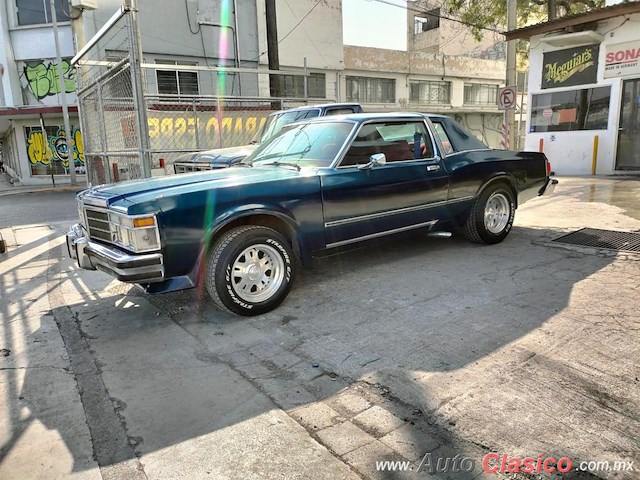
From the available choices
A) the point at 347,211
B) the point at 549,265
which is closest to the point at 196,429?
the point at 347,211

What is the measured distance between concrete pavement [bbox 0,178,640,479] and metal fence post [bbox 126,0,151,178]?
2674mm

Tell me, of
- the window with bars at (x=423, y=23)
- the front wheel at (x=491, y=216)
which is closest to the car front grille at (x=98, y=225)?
the front wheel at (x=491, y=216)

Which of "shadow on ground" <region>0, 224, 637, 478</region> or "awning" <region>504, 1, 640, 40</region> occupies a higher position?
"awning" <region>504, 1, 640, 40</region>

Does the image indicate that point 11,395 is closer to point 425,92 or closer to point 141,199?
point 141,199

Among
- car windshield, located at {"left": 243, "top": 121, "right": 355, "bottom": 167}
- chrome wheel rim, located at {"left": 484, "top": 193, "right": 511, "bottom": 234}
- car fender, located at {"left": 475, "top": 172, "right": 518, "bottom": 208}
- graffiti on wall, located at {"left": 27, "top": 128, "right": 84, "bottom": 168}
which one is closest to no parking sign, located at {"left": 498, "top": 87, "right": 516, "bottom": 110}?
car fender, located at {"left": 475, "top": 172, "right": 518, "bottom": 208}

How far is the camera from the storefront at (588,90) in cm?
1344

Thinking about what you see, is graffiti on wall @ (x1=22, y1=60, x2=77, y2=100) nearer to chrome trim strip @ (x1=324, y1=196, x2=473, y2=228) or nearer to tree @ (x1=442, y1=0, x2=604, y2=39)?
tree @ (x1=442, y1=0, x2=604, y2=39)

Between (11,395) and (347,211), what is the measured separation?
118 inches

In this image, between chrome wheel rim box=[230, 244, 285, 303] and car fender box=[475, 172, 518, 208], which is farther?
car fender box=[475, 172, 518, 208]

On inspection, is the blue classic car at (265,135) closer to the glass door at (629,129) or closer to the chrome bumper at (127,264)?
the chrome bumper at (127,264)

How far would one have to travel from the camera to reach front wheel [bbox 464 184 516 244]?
19.7 ft

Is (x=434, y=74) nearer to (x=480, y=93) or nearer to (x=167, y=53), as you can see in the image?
(x=480, y=93)

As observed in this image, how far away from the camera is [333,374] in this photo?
3.21 metres

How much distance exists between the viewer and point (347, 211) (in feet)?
→ 15.6
